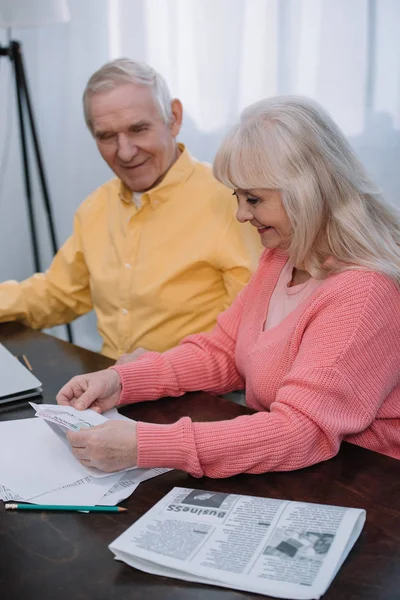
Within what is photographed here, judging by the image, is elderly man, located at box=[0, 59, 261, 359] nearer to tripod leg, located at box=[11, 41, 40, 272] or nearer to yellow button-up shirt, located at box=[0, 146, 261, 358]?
yellow button-up shirt, located at box=[0, 146, 261, 358]

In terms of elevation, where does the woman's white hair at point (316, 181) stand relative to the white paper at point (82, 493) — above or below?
above

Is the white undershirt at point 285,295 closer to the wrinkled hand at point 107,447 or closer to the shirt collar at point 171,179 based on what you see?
the wrinkled hand at point 107,447

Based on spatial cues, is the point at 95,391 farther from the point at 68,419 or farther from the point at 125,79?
the point at 125,79

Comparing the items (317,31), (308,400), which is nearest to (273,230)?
(308,400)

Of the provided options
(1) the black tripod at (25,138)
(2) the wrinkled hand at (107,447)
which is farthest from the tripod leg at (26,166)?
(2) the wrinkled hand at (107,447)

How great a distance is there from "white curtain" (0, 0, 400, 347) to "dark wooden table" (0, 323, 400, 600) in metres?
1.25

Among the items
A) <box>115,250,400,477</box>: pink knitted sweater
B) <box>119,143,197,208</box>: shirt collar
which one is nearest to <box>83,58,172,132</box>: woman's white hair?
<box>119,143,197,208</box>: shirt collar

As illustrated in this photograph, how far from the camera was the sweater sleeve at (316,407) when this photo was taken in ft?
3.62

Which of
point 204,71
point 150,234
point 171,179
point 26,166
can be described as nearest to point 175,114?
point 171,179

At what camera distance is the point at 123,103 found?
6.01ft

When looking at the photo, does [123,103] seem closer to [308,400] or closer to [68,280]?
[68,280]

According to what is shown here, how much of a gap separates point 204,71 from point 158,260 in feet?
3.45

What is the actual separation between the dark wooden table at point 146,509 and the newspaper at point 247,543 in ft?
0.06

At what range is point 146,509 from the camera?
103cm
